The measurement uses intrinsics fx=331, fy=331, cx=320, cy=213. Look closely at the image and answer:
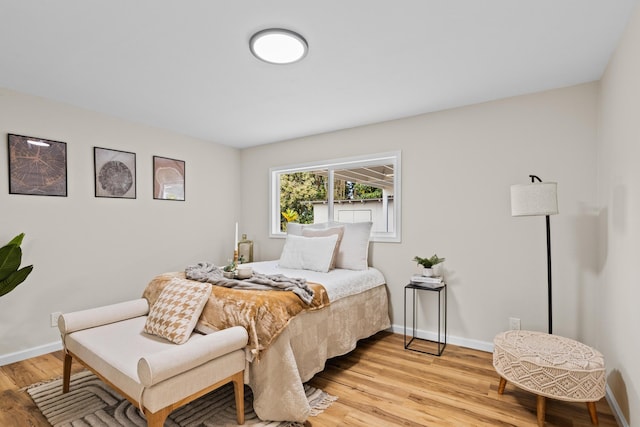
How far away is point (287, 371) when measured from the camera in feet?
6.82

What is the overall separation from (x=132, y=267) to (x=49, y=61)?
216 cm

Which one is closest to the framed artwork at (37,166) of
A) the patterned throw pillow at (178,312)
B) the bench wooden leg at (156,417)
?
the patterned throw pillow at (178,312)

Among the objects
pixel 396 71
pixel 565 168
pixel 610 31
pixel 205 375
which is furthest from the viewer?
pixel 565 168

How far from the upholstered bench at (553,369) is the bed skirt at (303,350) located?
3.87 feet

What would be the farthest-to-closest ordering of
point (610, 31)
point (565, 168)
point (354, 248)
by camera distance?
point (354, 248) → point (565, 168) → point (610, 31)

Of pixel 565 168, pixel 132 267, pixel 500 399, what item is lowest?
pixel 500 399

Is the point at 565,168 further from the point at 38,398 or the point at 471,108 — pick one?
the point at 38,398

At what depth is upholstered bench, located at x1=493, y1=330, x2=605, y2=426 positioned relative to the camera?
6.19 ft

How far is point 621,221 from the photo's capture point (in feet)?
6.71

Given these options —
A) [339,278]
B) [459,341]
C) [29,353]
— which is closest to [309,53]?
[339,278]

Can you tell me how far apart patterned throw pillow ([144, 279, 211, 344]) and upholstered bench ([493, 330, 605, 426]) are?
2.04 metres

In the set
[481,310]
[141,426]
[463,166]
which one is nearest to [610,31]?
[463,166]

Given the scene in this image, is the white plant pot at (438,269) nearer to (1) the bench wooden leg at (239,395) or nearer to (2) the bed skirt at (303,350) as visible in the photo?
(2) the bed skirt at (303,350)

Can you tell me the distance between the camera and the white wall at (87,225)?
9.59ft
